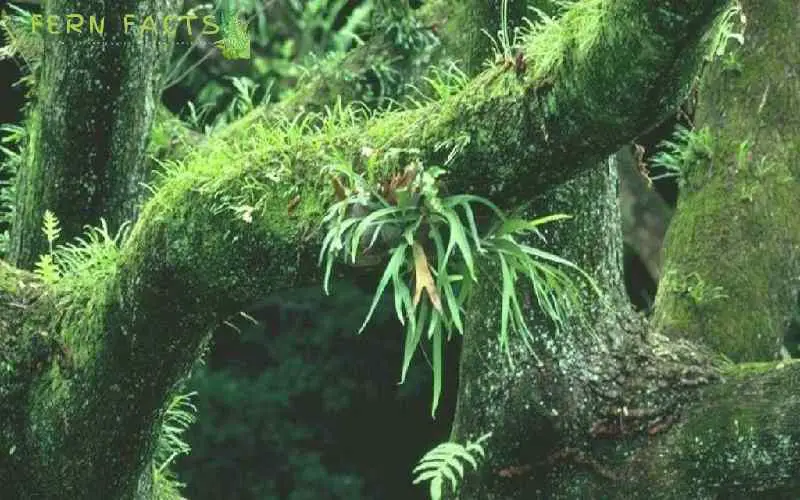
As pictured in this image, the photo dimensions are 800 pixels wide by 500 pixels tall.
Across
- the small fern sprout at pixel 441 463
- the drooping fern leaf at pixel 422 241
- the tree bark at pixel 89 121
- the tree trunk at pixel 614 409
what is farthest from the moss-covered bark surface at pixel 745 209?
the tree bark at pixel 89 121

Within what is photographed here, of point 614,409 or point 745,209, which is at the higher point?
point 745,209

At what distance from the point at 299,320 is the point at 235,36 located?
6263mm

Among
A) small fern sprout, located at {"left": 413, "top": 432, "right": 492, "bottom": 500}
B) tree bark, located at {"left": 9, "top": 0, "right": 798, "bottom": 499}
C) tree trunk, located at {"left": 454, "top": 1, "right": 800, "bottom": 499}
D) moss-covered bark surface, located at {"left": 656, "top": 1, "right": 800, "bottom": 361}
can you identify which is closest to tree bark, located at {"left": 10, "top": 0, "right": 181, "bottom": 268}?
tree bark, located at {"left": 9, "top": 0, "right": 798, "bottom": 499}

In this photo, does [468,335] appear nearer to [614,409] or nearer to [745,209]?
[614,409]

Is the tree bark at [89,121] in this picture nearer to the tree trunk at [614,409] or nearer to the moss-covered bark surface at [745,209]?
the tree trunk at [614,409]

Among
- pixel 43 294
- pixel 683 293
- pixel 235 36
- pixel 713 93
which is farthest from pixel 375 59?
pixel 235 36

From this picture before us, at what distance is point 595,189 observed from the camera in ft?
10.7

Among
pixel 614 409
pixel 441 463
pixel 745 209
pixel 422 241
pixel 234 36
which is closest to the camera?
pixel 234 36

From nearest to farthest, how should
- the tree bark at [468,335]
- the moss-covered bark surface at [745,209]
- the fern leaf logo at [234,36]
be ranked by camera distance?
the fern leaf logo at [234,36] < the tree bark at [468,335] < the moss-covered bark surface at [745,209]

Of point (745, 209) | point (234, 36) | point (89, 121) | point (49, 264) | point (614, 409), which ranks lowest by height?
point (49, 264)

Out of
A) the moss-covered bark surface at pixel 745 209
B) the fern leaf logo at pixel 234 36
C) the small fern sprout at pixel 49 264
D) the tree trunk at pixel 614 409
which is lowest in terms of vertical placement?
the small fern sprout at pixel 49 264

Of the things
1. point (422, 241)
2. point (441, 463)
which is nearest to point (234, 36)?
point (422, 241)

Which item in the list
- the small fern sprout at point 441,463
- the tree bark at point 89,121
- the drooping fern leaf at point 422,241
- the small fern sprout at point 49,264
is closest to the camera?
the drooping fern leaf at point 422,241

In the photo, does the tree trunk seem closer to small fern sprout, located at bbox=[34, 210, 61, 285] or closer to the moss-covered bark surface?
the moss-covered bark surface
